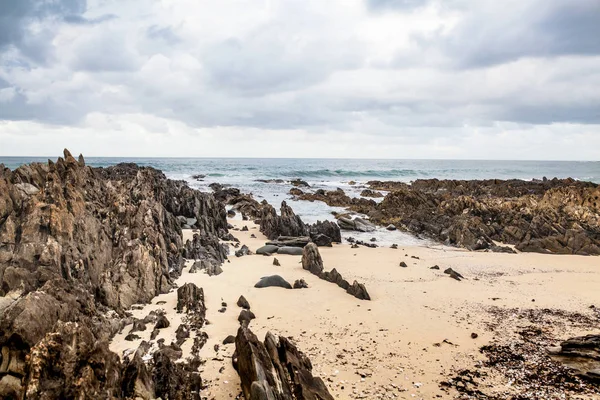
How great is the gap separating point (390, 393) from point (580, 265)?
1587 centimetres

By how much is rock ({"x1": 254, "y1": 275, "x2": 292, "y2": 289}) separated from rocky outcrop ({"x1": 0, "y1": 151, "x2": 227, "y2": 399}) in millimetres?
2995

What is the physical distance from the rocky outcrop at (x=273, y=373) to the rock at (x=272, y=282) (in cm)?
605

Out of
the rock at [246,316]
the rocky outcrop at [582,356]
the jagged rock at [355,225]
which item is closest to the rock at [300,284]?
the rock at [246,316]

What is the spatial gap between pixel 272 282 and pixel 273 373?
23.6ft

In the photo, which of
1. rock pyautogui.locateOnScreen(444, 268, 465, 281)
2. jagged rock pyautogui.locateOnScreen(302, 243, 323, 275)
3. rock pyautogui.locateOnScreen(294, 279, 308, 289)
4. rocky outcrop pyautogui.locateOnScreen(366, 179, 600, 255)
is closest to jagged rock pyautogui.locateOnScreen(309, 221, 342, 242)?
jagged rock pyautogui.locateOnScreen(302, 243, 323, 275)

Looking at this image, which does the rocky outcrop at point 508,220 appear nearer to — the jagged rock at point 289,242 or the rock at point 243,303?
the jagged rock at point 289,242

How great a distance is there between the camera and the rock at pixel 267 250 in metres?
18.7

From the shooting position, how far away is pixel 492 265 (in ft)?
57.5

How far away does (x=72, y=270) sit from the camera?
9602mm

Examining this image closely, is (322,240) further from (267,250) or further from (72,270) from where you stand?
(72,270)

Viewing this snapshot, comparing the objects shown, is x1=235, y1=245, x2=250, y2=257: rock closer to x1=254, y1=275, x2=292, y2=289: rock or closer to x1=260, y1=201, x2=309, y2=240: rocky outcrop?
x1=260, y1=201, x2=309, y2=240: rocky outcrop

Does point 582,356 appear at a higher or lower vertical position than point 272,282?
higher

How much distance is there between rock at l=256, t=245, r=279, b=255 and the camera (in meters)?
18.7

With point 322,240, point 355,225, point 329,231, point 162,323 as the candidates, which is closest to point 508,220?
point 355,225
